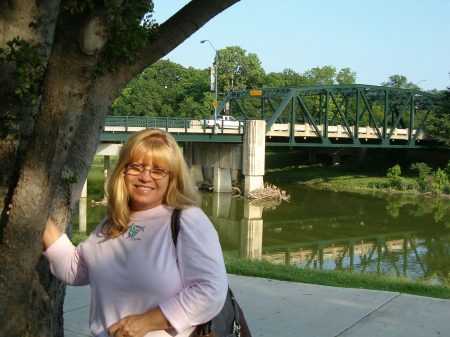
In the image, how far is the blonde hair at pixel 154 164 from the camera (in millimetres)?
2559

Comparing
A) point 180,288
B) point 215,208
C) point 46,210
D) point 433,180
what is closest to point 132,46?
point 46,210

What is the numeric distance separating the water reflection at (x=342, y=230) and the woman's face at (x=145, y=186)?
12363mm

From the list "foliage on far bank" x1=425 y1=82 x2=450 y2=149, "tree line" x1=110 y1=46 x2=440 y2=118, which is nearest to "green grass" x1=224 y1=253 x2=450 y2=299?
"foliage on far bank" x1=425 y1=82 x2=450 y2=149

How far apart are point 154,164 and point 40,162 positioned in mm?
787

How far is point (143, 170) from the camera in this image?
2584mm

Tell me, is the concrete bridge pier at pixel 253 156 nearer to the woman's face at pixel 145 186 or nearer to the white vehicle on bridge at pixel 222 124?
the white vehicle on bridge at pixel 222 124

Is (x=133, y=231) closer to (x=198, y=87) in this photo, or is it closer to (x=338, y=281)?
(x=338, y=281)

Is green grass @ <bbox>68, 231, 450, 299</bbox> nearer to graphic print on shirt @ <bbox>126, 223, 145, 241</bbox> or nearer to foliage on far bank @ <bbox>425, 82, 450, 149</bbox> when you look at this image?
graphic print on shirt @ <bbox>126, 223, 145, 241</bbox>

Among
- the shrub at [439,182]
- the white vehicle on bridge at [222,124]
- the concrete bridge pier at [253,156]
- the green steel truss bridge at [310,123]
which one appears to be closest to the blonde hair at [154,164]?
the green steel truss bridge at [310,123]

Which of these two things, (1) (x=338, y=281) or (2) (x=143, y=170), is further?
(1) (x=338, y=281)

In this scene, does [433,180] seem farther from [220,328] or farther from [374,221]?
[220,328]

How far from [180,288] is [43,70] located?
5.70ft

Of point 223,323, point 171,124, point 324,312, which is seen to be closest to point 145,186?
point 223,323

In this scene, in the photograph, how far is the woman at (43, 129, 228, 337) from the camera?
235 centimetres
